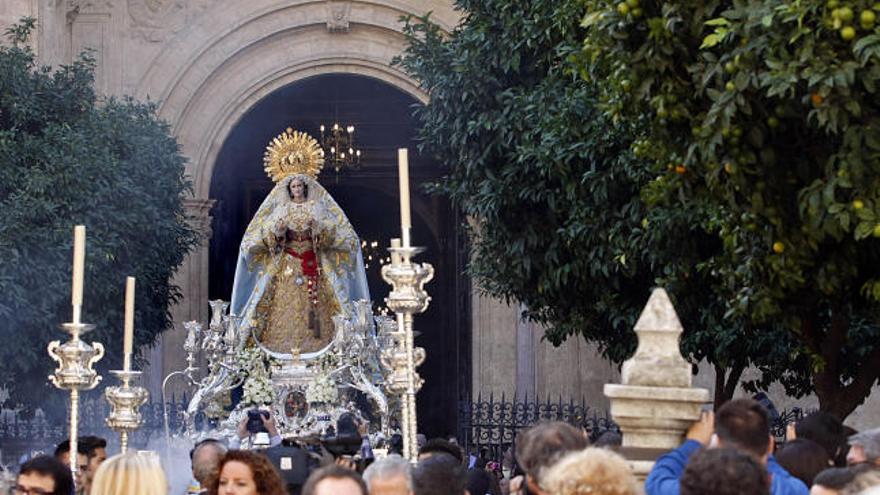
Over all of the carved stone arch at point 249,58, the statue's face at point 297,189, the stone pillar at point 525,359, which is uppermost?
the carved stone arch at point 249,58

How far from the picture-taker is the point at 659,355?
8305mm

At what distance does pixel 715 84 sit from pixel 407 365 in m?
2.45

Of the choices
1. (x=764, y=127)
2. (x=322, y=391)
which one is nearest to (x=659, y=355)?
(x=764, y=127)

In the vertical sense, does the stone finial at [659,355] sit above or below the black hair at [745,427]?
above

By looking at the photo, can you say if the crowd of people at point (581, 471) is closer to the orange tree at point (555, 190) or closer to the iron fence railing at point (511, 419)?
the orange tree at point (555, 190)

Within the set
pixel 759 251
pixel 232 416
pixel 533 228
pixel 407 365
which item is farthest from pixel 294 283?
pixel 407 365

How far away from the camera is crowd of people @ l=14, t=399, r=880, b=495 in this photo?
603cm

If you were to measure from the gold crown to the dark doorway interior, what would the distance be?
7.74 m

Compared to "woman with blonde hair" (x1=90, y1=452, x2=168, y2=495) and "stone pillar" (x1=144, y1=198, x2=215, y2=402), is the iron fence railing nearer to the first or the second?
"stone pillar" (x1=144, y1=198, x2=215, y2=402)

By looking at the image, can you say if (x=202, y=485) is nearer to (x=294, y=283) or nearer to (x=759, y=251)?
(x=759, y=251)

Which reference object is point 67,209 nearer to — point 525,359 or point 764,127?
point 525,359

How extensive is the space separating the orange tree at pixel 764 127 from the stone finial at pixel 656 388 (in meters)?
2.09

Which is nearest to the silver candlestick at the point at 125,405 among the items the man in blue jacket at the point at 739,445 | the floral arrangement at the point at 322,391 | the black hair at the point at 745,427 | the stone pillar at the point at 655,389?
the stone pillar at the point at 655,389

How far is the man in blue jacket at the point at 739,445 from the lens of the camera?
23.5 ft
